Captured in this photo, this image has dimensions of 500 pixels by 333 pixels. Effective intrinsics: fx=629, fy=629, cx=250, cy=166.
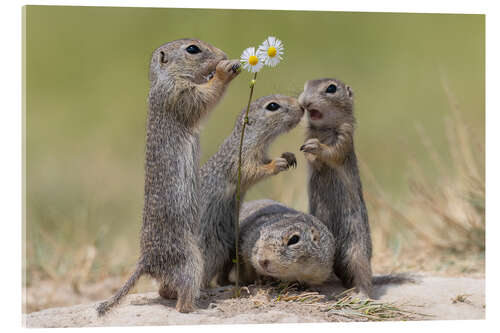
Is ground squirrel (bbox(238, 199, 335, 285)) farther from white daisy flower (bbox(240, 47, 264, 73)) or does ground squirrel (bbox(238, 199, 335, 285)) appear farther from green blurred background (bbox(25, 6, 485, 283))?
white daisy flower (bbox(240, 47, 264, 73))

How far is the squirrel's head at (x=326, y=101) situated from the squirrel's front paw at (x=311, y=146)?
330 millimetres

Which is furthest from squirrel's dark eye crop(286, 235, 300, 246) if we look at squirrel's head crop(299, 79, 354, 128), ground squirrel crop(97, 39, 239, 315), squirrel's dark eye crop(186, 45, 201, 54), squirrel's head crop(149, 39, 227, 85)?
squirrel's dark eye crop(186, 45, 201, 54)

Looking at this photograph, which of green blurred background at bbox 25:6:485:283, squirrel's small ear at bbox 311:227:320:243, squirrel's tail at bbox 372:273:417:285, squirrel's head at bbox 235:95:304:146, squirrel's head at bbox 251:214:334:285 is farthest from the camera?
squirrel's tail at bbox 372:273:417:285

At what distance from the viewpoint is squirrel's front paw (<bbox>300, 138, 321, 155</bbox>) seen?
5.26 m

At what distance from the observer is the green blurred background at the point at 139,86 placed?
5664mm

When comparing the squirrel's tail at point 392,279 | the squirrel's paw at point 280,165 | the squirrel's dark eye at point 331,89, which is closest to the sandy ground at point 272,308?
the squirrel's tail at point 392,279

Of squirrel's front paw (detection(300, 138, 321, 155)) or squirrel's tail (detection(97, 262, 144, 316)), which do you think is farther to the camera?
squirrel's front paw (detection(300, 138, 321, 155))

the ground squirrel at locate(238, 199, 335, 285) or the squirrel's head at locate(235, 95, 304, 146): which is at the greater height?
the squirrel's head at locate(235, 95, 304, 146)

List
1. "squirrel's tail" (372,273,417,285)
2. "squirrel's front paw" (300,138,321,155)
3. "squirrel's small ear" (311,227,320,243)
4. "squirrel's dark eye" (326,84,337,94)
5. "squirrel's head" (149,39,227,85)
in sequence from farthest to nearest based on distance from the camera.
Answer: "squirrel's tail" (372,273,417,285)
"squirrel's dark eye" (326,84,337,94)
"squirrel's front paw" (300,138,321,155)
"squirrel's small ear" (311,227,320,243)
"squirrel's head" (149,39,227,85)

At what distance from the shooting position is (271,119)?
17.6ft

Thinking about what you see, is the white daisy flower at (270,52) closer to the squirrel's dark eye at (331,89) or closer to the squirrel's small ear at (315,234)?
the squirrel's dark eye at (331,89)

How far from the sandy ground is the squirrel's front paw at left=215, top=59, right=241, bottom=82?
175cm
